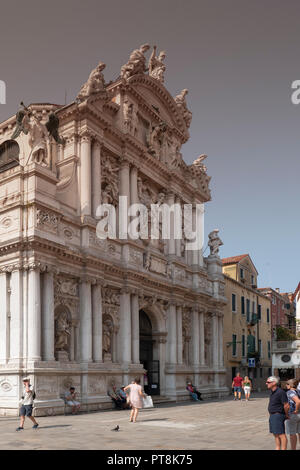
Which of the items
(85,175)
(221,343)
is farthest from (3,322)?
(221,343)

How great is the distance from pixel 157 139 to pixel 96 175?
8.13m

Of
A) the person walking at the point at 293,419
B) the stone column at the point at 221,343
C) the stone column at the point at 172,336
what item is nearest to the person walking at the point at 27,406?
the person walking at the point at 293,419

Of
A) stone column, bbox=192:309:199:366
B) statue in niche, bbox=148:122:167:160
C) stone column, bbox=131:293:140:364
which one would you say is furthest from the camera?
stone column, bbox=192:309:199:366

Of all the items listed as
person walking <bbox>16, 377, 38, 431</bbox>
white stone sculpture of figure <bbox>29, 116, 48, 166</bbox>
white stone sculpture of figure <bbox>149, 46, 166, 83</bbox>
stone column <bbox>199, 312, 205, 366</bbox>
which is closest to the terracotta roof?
stone column <bbox>199, 312, 205, 366</bbox>

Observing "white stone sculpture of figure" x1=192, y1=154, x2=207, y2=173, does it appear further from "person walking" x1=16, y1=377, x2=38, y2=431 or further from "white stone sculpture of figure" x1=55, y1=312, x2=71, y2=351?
"person walking" x1=16, y1=377, x2=38, y2=431

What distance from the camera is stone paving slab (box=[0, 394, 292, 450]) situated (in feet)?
43.0

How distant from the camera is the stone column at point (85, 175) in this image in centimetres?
2644

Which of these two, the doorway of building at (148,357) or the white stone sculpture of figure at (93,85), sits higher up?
the white stone sculpture of figure at (93,85)

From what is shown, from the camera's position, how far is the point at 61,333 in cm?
2400

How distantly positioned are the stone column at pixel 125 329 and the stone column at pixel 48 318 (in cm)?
544

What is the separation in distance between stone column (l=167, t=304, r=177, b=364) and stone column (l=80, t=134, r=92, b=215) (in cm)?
951

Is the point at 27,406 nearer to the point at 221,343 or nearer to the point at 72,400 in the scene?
the point at 72,400

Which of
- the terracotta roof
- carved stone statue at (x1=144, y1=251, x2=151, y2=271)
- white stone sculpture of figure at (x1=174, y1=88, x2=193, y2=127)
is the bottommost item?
carved stone statue at (x1=144, y1=251, x2=151, y2=271)

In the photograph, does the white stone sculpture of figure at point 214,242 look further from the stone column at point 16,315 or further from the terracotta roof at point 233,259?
the stone column at point 16,315
